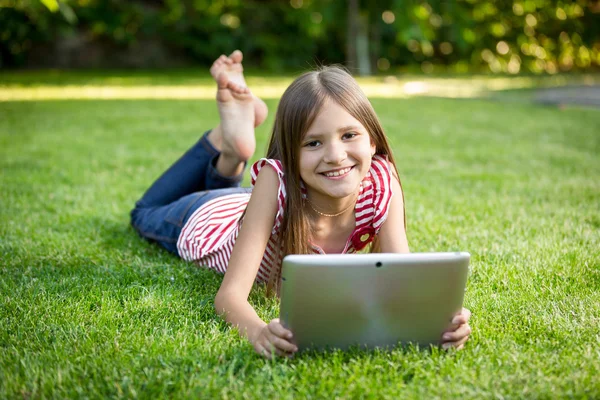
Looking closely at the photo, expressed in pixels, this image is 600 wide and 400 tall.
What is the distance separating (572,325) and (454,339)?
0.48 meters

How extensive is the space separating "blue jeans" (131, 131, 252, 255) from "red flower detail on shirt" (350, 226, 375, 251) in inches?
33.9

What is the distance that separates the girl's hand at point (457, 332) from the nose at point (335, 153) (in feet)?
1.92

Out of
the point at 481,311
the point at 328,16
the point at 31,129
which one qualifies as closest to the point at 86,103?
the point at 31,129

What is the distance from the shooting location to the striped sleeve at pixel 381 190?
2.21 metres

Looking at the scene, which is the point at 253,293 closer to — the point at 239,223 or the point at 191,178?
the point at 239,223

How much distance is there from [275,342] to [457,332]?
52 cm

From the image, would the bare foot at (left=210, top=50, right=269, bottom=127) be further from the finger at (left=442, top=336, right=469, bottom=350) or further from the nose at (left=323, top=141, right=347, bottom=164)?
the finger at (left=442, top=336, right=469, bottom=350)

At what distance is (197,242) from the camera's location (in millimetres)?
2758

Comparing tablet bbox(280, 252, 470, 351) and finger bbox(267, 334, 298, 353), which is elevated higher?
tablet bbox(280, 252, 470, 351)

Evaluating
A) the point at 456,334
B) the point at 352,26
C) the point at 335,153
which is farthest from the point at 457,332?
the point at 352,26

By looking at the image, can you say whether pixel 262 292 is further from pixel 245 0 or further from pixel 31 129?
pixel 245 0

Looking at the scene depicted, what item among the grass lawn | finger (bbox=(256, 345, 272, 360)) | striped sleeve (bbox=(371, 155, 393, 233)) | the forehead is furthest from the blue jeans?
finger (bbox=(256, 345, 272, 360))

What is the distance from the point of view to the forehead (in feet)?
6.64

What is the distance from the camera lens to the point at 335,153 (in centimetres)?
201
